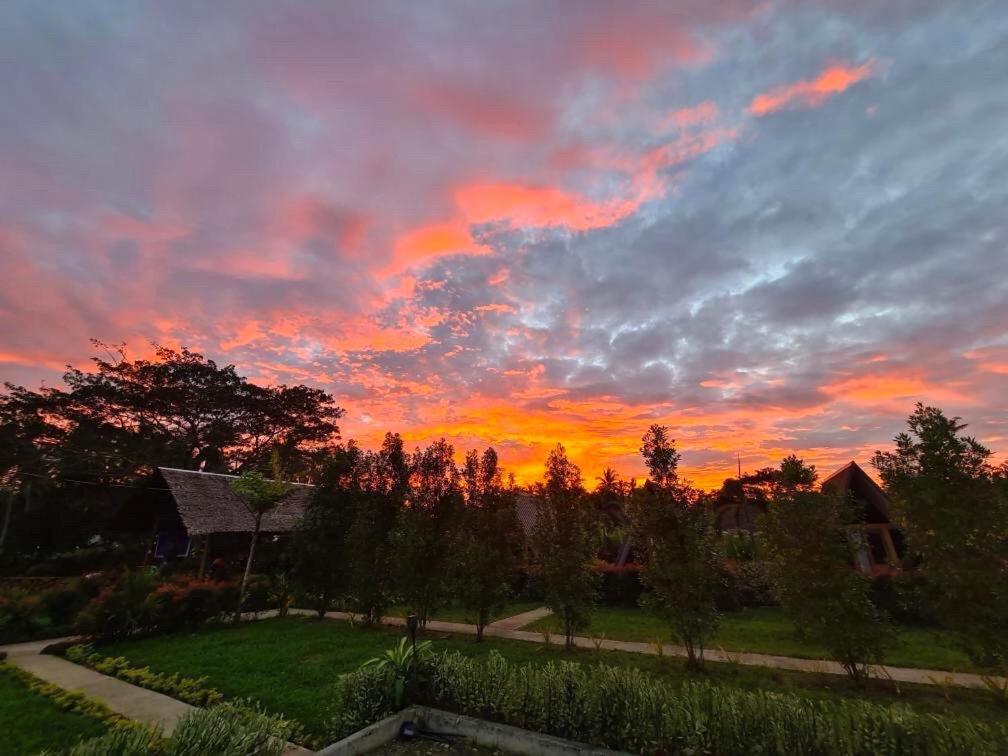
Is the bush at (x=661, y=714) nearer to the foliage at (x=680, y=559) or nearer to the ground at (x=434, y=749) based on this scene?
the ground at (x=434, y=749)

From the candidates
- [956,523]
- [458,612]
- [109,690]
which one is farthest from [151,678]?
[956,523]

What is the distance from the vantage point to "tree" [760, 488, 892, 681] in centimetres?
870

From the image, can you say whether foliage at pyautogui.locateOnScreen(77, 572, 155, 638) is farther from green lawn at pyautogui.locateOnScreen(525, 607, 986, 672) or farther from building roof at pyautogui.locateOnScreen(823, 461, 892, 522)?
building roof at pyautogui.locateOnScreen(823, 461, 892, 522)

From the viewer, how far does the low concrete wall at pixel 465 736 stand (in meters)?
5.70

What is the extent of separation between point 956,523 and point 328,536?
17786mm

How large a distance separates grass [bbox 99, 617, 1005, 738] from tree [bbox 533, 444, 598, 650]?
3.26 feet

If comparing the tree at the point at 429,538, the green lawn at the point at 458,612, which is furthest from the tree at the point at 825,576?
the green lawn at the point at 458,612

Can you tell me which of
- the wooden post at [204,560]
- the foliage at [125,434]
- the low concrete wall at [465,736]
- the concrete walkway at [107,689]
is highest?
the foliage at [125,434]

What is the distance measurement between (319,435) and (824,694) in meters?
40.3

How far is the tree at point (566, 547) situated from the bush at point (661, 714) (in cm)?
526

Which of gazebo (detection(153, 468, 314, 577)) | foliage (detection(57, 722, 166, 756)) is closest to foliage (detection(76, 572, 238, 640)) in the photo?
gazebo (detection(153, 468, 314, 577))

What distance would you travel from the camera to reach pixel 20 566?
30078mm

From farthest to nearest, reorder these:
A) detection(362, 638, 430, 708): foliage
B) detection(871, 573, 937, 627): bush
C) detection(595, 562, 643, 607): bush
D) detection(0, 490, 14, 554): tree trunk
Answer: detection(0, 490, 14, 554): tree trunk < detection(595, 562, 643, 607): bush < detection(871, 573, 937, 627): bush < detection(362, 638, 430, 708): foliage

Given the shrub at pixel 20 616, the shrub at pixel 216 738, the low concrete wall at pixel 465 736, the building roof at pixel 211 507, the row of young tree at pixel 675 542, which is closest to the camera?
the shrub at pixel 216 738
